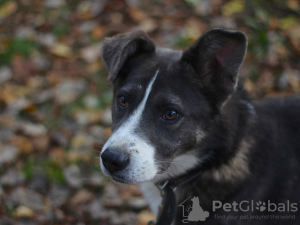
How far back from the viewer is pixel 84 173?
185 inches

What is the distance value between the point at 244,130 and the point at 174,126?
2.08 feet

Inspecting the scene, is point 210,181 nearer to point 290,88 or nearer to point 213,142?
point 213,142

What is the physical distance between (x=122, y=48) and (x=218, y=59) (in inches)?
30.0

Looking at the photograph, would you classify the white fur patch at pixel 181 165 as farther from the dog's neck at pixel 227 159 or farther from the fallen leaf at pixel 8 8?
the fallen leaf at pixel 8 8

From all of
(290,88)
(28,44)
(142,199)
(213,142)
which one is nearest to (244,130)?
(213,142)

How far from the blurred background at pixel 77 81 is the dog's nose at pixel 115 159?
1084 mm

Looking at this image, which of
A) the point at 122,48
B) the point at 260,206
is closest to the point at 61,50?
the point at 122,48

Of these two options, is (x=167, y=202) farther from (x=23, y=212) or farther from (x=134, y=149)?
(x=23, y=212)

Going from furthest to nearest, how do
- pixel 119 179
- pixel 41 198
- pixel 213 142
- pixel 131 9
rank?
→ pixel 131 9 < pixel 41 198 < pixel 213 142 < pixel 119 179

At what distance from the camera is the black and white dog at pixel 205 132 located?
9.96ft

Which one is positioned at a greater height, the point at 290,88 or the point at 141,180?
the point at 141,180

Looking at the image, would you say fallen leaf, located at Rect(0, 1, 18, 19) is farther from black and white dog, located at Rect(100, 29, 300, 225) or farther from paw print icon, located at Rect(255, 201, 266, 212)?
paw print icon, located at Rect(255, 201, 266, 212)

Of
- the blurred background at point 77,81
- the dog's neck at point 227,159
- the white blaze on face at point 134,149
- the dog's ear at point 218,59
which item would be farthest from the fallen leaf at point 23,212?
the dog's ear at point 218,59

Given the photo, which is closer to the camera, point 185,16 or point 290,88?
point 290,88
